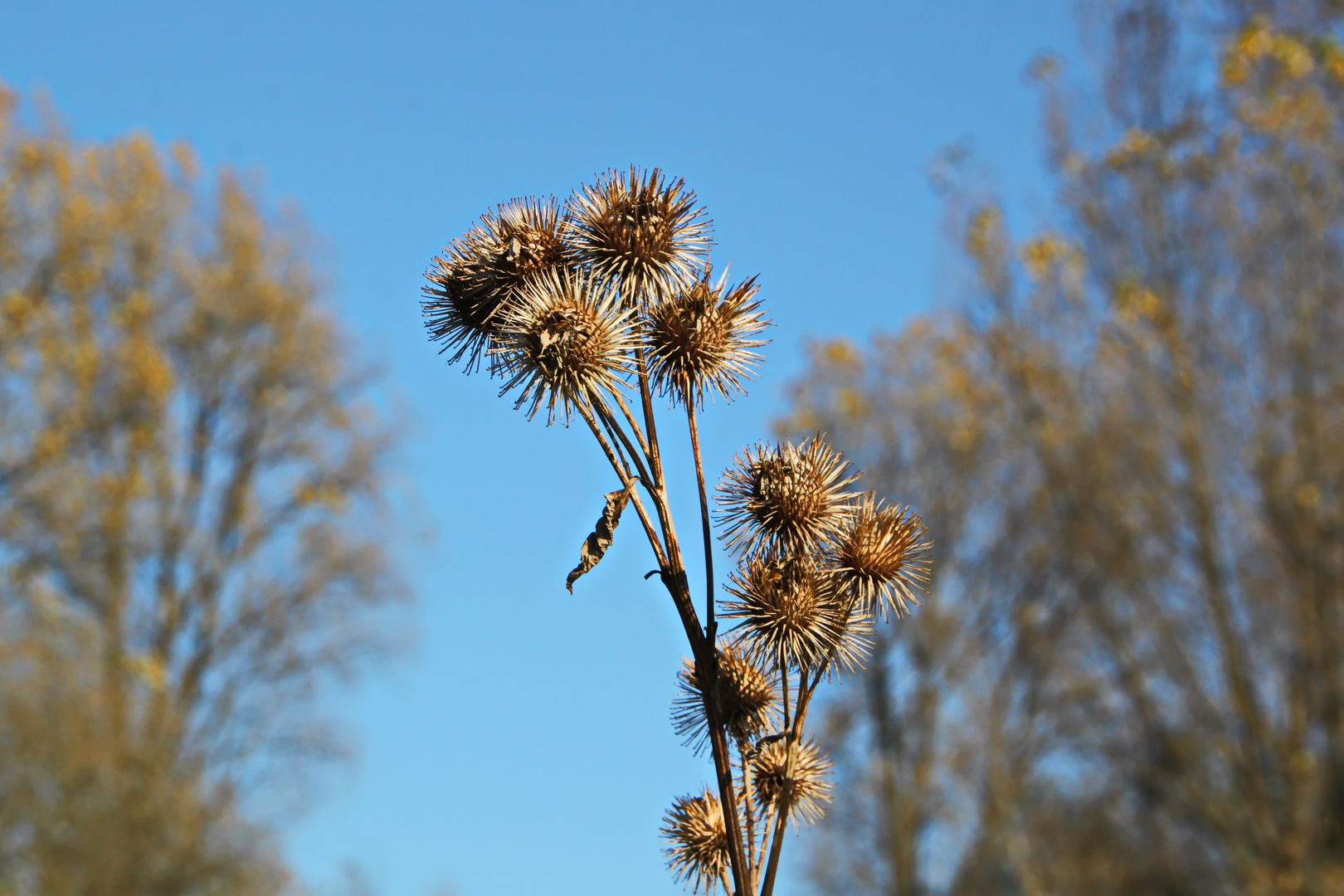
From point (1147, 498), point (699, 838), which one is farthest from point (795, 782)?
point (1147, 498)

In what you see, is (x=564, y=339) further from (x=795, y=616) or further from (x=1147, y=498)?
(x=1147, y=498)

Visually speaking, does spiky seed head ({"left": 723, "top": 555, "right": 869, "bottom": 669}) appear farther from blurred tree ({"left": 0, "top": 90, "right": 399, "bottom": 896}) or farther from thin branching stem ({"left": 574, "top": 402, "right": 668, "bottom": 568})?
blurred tree ({"left": 0, "top": 90, "right": 399, "bottom": 896})

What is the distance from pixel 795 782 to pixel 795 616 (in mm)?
422

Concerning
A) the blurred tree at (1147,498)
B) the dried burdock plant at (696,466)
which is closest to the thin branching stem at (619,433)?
the dried burdock plant at (696,466)

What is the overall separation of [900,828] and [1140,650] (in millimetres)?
5317

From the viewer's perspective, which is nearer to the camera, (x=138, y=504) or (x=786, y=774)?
(x=786, y=774)

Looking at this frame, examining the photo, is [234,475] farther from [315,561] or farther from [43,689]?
[43,689]

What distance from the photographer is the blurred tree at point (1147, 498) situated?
47.8 feet

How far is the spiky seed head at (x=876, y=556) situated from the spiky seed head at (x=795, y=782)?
40cm

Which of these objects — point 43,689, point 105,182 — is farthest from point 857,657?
point 105,182

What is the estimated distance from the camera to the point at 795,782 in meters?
3.16

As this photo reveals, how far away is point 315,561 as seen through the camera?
20.6 m

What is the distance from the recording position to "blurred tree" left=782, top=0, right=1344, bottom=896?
1457 centimetres

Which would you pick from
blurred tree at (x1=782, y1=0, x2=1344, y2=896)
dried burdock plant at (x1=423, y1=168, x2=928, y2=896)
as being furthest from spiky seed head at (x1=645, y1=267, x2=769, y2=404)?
blurred tree at (x1=782, y1=0, x2=1344, y2=896)
